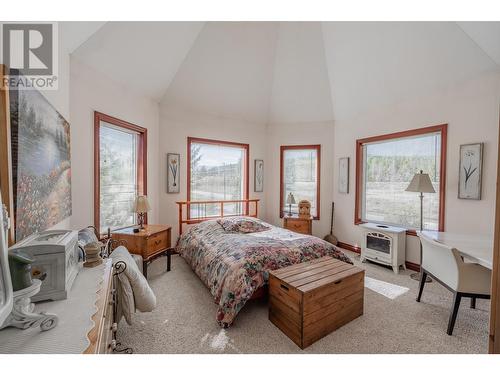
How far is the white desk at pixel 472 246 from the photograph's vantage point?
1.67 meters

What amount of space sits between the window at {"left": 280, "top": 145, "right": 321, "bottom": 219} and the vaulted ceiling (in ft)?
2.25

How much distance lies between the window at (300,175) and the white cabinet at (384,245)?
3.71ft

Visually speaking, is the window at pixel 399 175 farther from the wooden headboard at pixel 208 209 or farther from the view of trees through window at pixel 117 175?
the view of trees through window at pixel 117 175

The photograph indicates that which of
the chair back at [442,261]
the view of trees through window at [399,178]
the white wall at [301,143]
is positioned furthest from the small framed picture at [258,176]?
the chair back at [442,261]

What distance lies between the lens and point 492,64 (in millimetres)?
2443

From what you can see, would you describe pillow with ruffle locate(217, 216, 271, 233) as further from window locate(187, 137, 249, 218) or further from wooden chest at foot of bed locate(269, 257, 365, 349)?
wooden chest at foot of bed locate(269, 257, 365, 349)

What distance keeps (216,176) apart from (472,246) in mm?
3576

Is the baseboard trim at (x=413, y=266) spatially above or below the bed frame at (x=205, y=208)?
below

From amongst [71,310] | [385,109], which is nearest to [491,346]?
[71,310]

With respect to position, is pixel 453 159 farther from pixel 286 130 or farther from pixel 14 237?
pixel 14 237

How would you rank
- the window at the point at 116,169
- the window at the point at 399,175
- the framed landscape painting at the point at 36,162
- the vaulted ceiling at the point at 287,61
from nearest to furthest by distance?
1. the framed landscape painting at the point at 36,162
2. the vaulted ceiling at the point at 287,61
3. the window at the point at 116,169
4. the window at the point at 399,175

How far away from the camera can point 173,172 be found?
3705mm

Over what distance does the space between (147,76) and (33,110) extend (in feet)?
6.74

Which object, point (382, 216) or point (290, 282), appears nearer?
point (290, 282)
